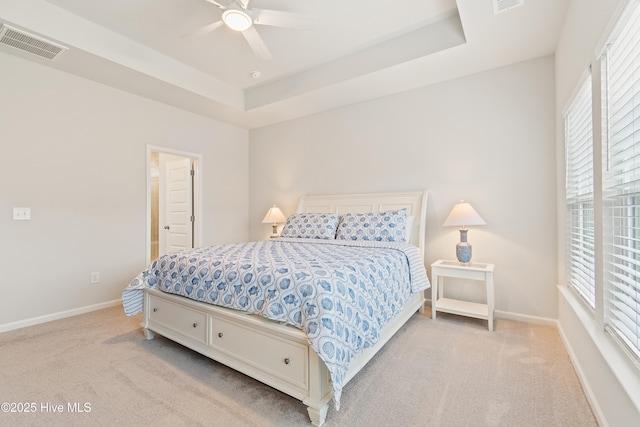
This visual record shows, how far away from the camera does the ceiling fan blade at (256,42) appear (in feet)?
7.72

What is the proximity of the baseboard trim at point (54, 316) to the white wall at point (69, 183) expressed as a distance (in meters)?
0.04

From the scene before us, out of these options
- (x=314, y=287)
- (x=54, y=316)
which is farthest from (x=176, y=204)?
(x=314, y=287)

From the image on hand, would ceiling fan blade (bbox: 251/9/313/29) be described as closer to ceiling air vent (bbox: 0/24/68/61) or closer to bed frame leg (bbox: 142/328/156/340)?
ceiling air vent (bbox: 0/24/68/61)

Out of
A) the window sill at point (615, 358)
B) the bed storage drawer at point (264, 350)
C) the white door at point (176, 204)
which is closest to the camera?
the window sill at point (615, 358)

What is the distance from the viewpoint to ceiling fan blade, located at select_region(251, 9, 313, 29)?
218cm

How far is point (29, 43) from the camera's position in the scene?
2.56 metres

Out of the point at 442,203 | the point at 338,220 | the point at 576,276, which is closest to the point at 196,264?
the point at 338,220

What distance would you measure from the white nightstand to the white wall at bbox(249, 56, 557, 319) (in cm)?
28

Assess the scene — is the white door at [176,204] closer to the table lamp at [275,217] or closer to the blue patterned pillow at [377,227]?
the table lamp at [275,217]

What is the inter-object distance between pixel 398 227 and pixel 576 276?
1.48 m

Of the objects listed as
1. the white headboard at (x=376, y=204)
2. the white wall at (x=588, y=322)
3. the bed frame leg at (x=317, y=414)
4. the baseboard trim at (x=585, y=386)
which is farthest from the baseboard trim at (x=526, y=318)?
the bed frame leg at (x=317, y=414)

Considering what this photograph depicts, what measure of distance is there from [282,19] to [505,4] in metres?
1.68

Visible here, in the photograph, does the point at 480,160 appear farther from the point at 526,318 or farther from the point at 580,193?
the point at 526,318

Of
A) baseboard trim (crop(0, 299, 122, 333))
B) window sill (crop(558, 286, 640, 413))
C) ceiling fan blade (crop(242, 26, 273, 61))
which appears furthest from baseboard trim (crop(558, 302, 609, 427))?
baseboard trim (crop(0, 299, 122, 333))
